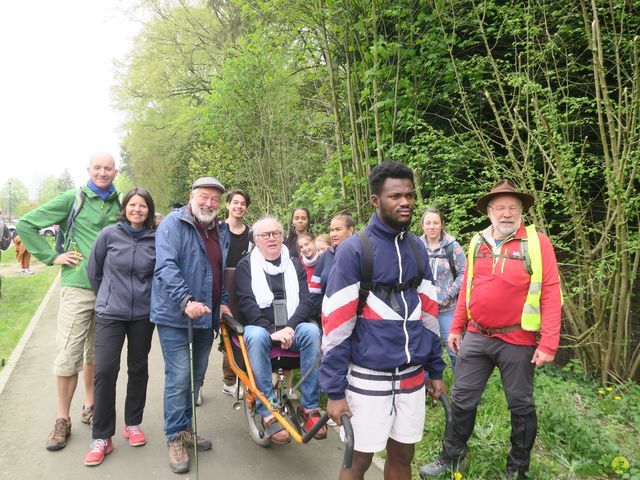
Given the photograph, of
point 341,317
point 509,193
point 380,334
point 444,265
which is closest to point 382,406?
point 380,334

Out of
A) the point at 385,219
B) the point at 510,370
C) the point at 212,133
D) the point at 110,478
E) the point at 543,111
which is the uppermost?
the point at 212,133

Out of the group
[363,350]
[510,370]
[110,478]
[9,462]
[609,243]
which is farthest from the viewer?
[609,243]

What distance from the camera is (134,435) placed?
3848 millimetres

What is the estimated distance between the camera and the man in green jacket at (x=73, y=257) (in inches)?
151

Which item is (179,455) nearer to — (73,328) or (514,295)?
(73,328)

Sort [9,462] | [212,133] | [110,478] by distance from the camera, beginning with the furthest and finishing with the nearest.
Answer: [212,133]
[9,462]
[110,478]

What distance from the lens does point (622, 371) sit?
5.19m

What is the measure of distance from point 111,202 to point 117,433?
6.75 ft

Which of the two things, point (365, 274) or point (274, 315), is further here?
point (274, 315)

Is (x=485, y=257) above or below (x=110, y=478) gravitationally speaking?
above

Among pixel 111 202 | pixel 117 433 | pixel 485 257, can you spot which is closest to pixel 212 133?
pixel 111 202

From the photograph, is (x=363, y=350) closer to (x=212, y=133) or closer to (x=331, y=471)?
(x=331, y=471)

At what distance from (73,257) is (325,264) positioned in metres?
2.31

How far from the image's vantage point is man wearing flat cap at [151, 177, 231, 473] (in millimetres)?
3475
